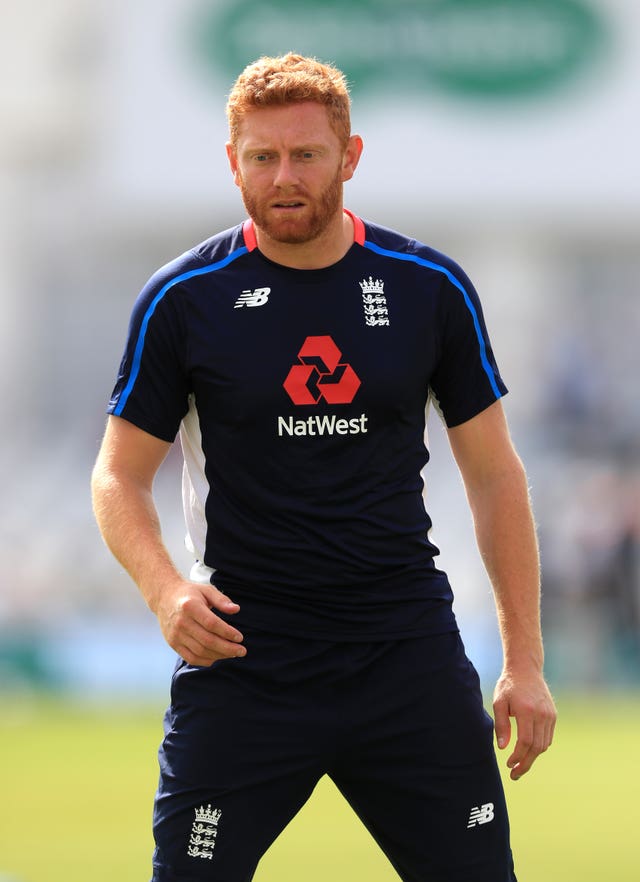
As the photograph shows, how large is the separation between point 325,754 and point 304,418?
A: 83 cm

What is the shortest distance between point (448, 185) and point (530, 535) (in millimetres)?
22530

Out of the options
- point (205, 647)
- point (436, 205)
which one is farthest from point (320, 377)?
point (436, 205)

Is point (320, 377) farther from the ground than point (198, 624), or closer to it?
farther from the ground

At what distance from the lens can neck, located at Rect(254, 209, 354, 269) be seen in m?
4.41

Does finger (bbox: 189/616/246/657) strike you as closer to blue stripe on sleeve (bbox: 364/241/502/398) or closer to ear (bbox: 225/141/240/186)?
blue stripe on sleeve (bbox: 364/241/502/398)

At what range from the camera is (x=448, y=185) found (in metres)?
26.6

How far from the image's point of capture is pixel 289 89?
422 centimetres

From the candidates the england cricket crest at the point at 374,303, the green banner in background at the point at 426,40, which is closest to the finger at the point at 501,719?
the england cricket crest at the point at 374,303

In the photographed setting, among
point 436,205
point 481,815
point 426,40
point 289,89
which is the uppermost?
point 426,40

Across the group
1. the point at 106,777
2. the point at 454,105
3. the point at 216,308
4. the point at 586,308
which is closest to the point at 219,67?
the point at 454,105

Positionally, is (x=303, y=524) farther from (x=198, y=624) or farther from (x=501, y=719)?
(x=501, y=719)

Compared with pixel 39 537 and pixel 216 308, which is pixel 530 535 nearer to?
pixel 216 308

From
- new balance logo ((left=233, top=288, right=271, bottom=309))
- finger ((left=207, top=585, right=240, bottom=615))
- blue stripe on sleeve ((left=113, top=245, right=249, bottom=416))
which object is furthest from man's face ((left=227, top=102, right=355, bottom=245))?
finger ((left=207, top=585, right=240, bottom=615))

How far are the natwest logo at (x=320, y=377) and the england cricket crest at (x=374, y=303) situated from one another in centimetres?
13
